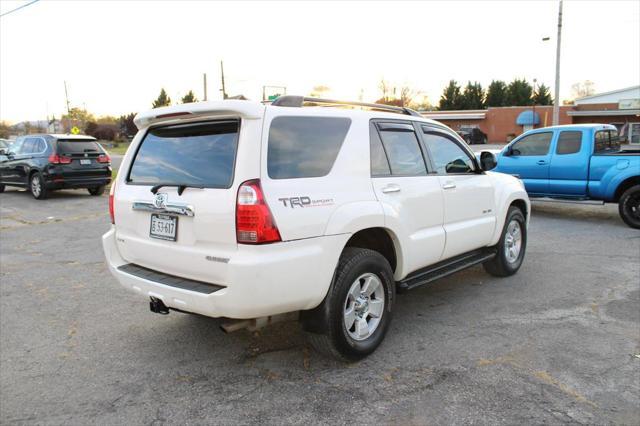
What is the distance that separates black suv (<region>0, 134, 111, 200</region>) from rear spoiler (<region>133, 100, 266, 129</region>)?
10.8m

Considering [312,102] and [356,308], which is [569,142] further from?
[356,308]

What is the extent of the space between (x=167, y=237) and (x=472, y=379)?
2.35m

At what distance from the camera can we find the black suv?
42.9 feet

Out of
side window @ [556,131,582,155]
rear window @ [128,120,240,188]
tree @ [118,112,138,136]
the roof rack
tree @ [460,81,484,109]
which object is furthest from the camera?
tree @ [460,81,484,109]

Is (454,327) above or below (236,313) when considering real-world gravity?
below

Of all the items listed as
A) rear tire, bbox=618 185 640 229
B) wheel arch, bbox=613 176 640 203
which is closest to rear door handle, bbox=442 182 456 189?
rear tire, bbox=618 185 640 229

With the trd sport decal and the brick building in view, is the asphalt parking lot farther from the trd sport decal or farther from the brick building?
the brick building

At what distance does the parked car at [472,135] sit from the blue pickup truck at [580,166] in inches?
1583

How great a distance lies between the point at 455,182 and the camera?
479 centimetres

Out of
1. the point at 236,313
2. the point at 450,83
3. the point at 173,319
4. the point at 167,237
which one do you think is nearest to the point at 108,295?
the point at 173,319

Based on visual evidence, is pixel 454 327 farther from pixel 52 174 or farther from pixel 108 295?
pixel 52 174

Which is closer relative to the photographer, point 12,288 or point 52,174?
point 12,288

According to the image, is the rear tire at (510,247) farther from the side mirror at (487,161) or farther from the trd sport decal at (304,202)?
the trd sport decal at (304,202)

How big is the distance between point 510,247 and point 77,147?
38.9ft
